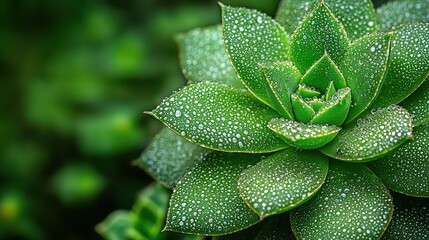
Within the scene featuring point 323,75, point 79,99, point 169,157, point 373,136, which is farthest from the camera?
point 79,99

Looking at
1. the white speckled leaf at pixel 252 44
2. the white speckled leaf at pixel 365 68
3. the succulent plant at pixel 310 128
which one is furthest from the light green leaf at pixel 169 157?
the white speckled leaf at pixel 365 68

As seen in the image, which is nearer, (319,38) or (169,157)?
(319,38)

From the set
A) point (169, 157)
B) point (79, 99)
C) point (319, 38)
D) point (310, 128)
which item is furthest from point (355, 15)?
point (79, 99)

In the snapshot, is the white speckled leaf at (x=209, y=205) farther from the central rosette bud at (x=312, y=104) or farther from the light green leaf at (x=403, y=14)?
the light green leaf at (x=403, y=14)

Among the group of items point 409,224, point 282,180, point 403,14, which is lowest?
point 409,224

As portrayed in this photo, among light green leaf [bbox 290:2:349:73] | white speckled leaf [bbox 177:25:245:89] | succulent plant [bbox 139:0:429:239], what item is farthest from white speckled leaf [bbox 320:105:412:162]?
white speckled leaf [bbox 177:25:245:89]

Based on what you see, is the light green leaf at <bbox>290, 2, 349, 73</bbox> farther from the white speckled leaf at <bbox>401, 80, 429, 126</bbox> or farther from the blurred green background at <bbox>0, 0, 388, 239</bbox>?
the blurred green background at <bbox>0, 0, 388, 239</bbox>

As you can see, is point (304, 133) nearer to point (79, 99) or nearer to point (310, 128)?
point (310, 128)
